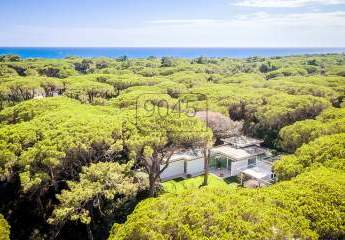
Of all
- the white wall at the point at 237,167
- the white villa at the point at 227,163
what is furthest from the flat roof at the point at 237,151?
the white wall at the point at 237,167

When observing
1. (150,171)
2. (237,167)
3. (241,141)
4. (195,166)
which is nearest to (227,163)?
(237,167)

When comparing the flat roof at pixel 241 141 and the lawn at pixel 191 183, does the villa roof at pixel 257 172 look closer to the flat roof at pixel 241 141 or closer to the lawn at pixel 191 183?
the lawn at pixel 191 183

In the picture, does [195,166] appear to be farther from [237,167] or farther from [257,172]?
[257,172]

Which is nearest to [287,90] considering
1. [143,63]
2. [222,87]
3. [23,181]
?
[222,87]

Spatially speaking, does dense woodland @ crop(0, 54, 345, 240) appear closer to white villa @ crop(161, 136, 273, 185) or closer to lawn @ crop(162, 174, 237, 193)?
lawn @ crop(162, 174, 237, 193)

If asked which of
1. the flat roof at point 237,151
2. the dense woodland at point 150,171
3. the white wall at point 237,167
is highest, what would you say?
the dense woodland at point 150,171

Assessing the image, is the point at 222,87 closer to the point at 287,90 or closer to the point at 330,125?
the point at 287,90
